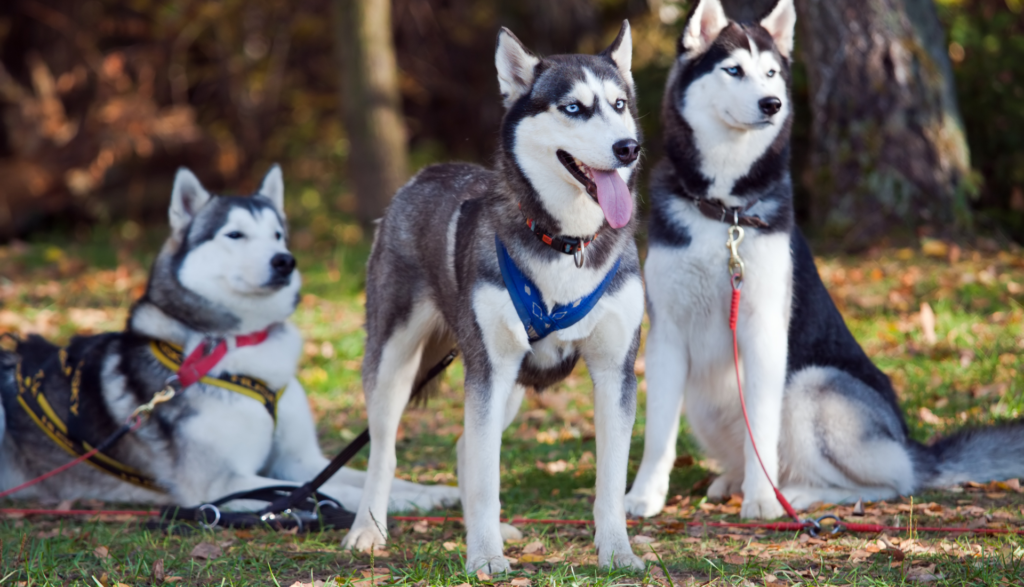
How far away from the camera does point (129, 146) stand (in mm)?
13109

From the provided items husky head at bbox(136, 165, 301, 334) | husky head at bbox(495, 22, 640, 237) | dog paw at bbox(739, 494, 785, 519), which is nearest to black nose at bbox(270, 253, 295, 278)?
husky head at bbox(136, 165, 301, 334)

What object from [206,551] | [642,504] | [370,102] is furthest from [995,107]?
[206,551]

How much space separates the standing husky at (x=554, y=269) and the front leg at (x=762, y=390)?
857 millimetres

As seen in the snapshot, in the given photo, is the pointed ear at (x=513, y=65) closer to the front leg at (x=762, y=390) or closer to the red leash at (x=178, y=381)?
the front leg at (x=762, y=390)

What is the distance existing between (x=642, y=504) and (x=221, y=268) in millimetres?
2300

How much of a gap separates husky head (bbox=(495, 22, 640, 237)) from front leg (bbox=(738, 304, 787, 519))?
42.6 inches

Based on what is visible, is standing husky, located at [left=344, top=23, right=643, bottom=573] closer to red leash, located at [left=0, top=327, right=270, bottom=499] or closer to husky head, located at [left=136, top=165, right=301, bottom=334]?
husky head, located at [left=136, top=165, right=301, bottom=334]

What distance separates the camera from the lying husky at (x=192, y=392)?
4.29 meters

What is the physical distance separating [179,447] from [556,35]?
9036 mm

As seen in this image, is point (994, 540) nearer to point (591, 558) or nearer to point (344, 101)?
point (591, 558)

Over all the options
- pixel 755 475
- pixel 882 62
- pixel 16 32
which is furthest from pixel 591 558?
pixel 16 32

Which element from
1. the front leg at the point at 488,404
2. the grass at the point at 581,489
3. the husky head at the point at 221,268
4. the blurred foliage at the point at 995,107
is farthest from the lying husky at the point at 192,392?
the blurred foliage at the point at 995,107

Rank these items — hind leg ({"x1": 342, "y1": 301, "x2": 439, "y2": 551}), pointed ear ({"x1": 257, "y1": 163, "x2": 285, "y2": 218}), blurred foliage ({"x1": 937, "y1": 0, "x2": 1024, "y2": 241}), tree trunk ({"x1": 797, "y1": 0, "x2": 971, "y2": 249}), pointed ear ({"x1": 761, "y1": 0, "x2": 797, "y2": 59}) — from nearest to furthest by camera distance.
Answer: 1. hind leg ({"x1": 342, "y1": 301, "x2": 439, "y2": 551})
2. pointed ear ({"x1": 761, "y1": 0, "x2": 797, "y2": 59})
3. pointed ear ({"x1": 257, "y1": 163, "x2": 285, "y2": 218})
4. tree trunk ({"x1": 797, "y1": 0, "x2": 971, "y2": 249})
5. blurred foliage ({"x1": 937, "y1": 0, "x2": 1024, "y2": 241})

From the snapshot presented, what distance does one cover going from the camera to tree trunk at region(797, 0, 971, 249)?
7.63 metres
